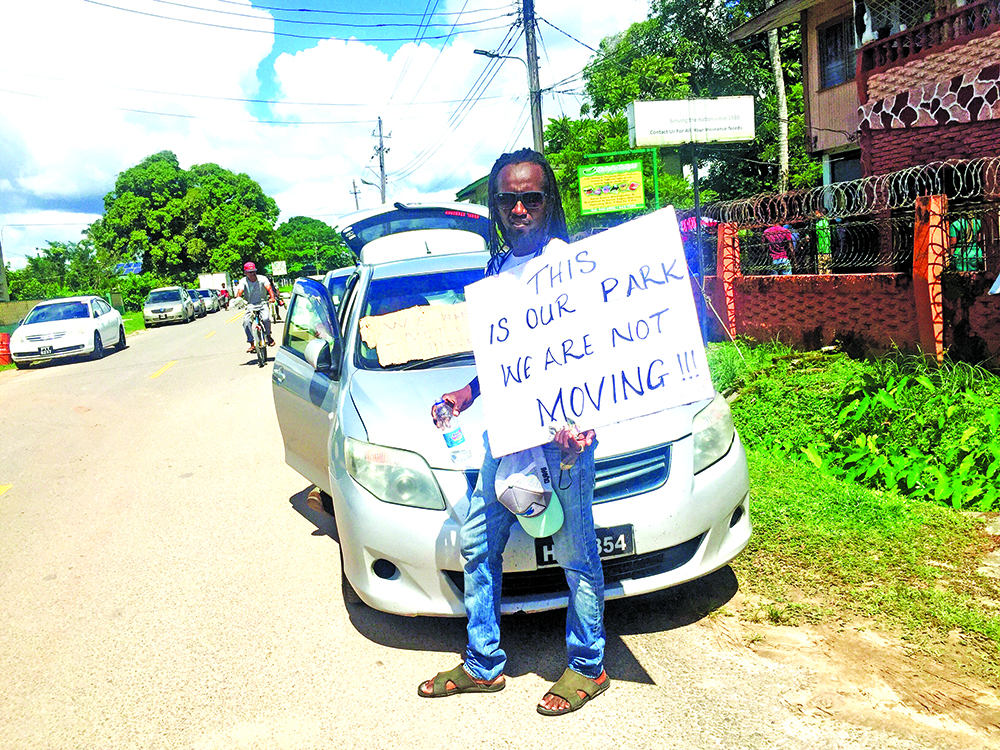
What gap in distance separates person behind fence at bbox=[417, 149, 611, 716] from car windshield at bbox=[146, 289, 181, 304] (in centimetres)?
3735

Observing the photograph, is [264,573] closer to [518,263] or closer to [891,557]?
[518,263]

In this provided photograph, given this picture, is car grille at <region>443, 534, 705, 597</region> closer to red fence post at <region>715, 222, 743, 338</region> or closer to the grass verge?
the grass verge

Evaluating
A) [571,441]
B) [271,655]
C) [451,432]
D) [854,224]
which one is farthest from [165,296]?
[571,441]

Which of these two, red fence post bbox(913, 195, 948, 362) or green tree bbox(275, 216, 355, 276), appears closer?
red fence post bbox(913, 195, 948, 362)

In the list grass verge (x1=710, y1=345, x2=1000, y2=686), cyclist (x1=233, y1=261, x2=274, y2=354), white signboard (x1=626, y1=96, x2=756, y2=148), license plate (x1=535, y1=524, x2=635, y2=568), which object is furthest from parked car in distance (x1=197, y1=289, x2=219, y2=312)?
license plate (x1=535, y1=524, x2=635, y2=568)

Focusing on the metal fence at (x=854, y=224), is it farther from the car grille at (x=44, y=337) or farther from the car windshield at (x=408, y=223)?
the car grille at (x=44, y=337)

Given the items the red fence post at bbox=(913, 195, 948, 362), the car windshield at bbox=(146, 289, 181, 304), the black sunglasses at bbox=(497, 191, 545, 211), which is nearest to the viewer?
the black sunglasses at bbox=(497, 191, 545, 211)

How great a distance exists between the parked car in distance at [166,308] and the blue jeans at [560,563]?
3642cm

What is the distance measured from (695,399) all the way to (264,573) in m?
2.93

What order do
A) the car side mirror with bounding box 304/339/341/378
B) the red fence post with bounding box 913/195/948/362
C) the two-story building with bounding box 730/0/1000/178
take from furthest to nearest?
the two-story building with bounding box 730/0/1000/178 → the red fence post with bounding box 913/195/948/362 → the car side mirror with bounding box 304/339/341/378

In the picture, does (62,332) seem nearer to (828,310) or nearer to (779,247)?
(779,247)

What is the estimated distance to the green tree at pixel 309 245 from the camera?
4461 inches

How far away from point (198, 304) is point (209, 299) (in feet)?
18.1

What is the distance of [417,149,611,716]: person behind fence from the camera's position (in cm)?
296
